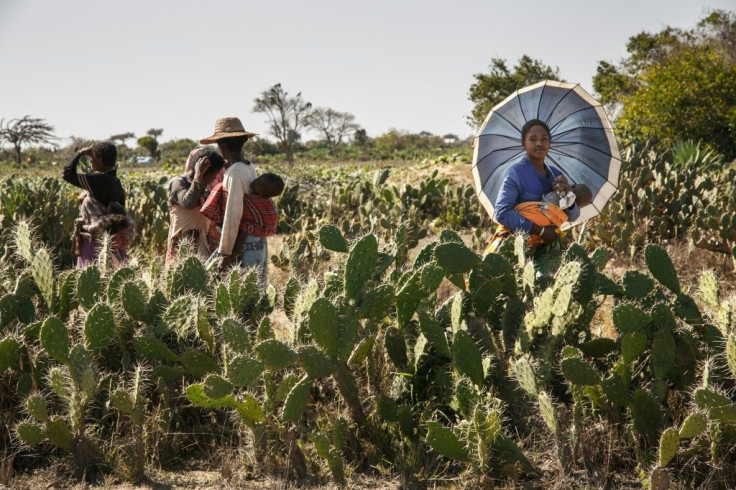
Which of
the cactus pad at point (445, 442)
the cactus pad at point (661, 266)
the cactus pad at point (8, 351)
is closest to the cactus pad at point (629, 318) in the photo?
the cactus pad at point (661, 266)

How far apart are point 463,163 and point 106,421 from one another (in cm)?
1201

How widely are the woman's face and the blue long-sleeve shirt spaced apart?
6 cm

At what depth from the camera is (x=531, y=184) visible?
3.93m

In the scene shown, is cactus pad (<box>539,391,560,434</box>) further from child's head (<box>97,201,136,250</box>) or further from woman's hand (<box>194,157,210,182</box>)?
child's head (<box>97,201,136,250</box>)

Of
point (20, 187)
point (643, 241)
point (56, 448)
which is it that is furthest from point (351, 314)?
point (20, 187)

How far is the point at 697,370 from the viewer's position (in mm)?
3209

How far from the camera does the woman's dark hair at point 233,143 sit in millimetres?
4445

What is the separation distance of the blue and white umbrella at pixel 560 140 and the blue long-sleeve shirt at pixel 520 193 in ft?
1.11

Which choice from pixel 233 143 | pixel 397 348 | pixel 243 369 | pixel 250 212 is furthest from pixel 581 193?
pixel 243 369

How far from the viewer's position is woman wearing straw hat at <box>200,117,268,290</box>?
4.32 meters

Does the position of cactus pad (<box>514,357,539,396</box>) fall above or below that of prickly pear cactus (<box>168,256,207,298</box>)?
below

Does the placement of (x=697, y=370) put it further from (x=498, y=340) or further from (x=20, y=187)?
(x=20, y=187)

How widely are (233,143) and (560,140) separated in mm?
1915

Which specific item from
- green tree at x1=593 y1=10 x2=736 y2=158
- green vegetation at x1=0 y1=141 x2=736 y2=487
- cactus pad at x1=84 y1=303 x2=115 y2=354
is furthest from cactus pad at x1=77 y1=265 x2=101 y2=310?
green tree at x1=593 y1=10 x2=736 y2=158
